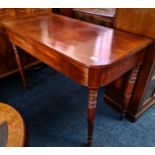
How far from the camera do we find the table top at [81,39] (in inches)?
34.2

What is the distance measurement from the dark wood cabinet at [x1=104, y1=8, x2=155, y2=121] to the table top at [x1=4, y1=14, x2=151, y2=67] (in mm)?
64

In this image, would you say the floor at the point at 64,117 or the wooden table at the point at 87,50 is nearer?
the wooden table at the point at 87,50

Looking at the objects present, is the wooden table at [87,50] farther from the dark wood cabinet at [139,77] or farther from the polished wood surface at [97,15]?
the polished wood surface at [97,15]

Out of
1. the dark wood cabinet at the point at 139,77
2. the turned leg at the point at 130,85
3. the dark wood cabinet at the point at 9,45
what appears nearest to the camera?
the dark wood cabinet at the point at 139,77

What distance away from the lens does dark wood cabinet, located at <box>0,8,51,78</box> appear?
153cm

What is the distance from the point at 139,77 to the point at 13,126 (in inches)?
35.2

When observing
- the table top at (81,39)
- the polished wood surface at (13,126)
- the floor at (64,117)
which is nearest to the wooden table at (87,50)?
the table top at (81,39)

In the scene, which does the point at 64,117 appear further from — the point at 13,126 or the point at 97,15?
the point at 97,15

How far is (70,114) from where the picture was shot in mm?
1518

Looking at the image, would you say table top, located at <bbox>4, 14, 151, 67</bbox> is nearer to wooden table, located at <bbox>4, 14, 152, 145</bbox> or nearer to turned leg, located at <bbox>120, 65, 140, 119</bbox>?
wooden table, located at <bbox>4, 14, 152, 145</bbox>

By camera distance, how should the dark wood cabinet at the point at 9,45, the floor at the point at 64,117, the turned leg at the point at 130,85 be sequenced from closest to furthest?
the turned leg at the point at 130,85 → the floor at the point at 64,117 → the dark wood cabinet at the point at 9,45

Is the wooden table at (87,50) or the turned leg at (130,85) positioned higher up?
the wooden table at (87,50)

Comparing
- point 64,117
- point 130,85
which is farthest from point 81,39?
point 64,117
